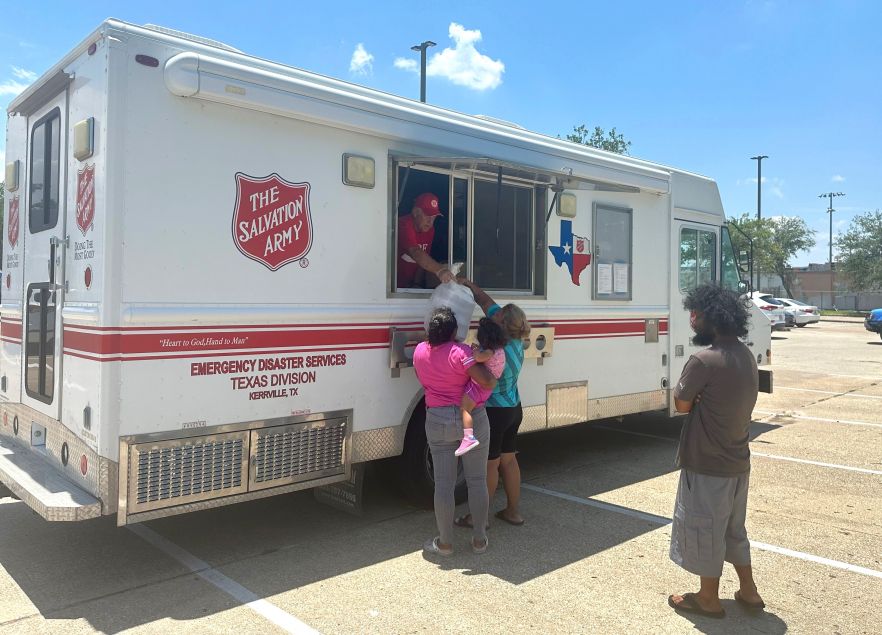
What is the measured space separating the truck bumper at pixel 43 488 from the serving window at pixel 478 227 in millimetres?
2361

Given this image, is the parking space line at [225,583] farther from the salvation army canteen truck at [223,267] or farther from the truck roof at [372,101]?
the truck roof at [372,101]

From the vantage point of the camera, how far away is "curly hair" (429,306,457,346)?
4.50 metres

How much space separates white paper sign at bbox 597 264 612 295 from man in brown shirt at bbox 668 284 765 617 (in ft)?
9.00

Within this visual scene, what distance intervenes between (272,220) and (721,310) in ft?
8.68

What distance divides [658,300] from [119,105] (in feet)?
17.6

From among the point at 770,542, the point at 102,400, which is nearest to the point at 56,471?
the point at 102,400

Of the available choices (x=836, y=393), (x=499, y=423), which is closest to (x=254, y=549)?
(x=499, y=423)

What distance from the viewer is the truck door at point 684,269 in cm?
752

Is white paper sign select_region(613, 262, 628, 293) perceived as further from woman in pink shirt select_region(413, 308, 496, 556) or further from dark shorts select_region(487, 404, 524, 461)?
woman in pink shirt select_region(413, 308, 496, 556)

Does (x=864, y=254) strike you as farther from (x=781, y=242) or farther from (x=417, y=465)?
(x=417, y=465)

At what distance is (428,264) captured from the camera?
523 cm

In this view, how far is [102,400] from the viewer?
383 cm

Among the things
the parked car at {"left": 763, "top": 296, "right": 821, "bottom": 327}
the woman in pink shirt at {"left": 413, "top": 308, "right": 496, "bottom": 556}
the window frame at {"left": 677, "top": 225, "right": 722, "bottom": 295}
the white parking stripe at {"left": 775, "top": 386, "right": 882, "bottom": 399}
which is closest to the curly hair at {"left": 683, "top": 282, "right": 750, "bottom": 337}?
the woman in pink shirt at {"left": 413, "top": 308, "right": 496, "bottom": 556}

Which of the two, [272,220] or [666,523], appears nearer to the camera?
[272,220]
